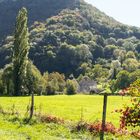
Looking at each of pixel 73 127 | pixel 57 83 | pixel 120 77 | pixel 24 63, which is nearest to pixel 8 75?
pixel 24 63

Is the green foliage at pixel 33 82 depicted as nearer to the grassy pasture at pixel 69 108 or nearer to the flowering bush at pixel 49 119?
the grassy pasture at pixel 69 108

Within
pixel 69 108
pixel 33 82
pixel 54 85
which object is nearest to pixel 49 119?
pixel 69 108

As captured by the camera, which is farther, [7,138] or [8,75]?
[8,75]

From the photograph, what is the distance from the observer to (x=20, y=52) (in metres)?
94.1

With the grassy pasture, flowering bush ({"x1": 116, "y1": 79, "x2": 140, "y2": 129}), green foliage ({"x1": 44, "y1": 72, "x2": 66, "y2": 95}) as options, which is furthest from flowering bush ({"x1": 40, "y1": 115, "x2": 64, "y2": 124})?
green foliage ({"x1": 44, "y1": 72, "x2": 66, "y2": 95})

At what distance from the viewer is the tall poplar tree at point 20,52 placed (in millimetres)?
94069

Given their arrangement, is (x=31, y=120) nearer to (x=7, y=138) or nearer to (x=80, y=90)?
(x=7, y=138)

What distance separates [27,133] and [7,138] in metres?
5.27

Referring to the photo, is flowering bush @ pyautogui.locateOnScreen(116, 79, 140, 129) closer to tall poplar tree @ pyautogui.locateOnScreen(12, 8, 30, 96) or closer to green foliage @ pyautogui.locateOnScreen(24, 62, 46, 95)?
tall poplar tree @ pyautogui.locateOnScreen(12, 8, 30, 96)

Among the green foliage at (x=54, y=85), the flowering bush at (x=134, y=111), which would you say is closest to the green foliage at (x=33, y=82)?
the green foliage at (x=54, y=85)

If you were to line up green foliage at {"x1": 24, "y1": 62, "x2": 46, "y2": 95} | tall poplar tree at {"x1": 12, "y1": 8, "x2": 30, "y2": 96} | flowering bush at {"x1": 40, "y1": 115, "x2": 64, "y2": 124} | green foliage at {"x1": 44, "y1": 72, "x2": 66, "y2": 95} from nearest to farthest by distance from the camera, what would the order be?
flowering bush at {"x1": 40, "y1": 115, "x2": 64, "y2": 124}, tall poplar tree at {"x1": 12, "y1": 8, "x2": 30, "y2": 96}, green foliage at {"x1": 24, "y1": 62, "x2": 46, "y2": 95}, green foliage at {"x1": 44, "y1": 72, "x2": 66, "y2": 95}

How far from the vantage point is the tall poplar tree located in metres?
94.1

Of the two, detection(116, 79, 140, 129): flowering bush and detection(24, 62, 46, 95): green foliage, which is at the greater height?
detection(24, 62, 46, 95): green foliage

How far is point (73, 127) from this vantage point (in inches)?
1246
